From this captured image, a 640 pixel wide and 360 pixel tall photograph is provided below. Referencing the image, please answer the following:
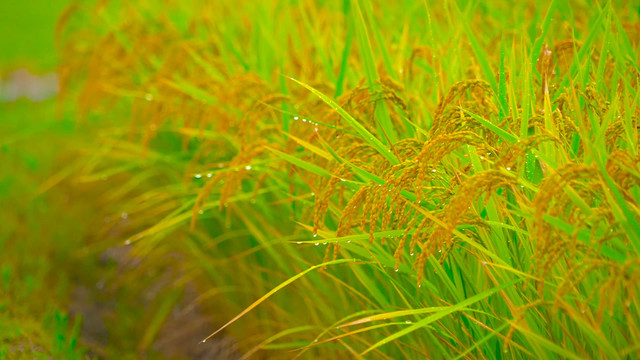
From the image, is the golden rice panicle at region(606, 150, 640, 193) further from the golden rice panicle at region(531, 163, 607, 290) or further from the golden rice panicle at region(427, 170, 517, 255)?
the golden rice panicle at region(427, 170, 517, 255)

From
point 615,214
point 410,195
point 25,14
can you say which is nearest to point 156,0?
point 410,195

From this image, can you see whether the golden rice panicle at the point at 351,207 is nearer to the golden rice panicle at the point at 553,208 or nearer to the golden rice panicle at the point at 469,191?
the golden rice panicle at the point at 469,191

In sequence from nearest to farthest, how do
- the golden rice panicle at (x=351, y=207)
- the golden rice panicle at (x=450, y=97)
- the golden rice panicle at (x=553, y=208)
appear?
the golden rice panicle at (x=553, y=208) → the golden rice panicle at (x=351, y=207) → the golden rice panicle at (x=450, y=97)

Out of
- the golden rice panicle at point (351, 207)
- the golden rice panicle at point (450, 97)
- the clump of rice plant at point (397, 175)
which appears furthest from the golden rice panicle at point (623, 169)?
the golden rice panicle at point (351, 207)

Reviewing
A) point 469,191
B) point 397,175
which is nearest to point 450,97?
point 397,175

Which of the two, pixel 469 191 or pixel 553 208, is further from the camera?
pixel 553 208

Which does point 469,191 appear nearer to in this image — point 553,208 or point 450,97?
point 553,208

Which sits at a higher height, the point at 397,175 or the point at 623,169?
the point at 623,169

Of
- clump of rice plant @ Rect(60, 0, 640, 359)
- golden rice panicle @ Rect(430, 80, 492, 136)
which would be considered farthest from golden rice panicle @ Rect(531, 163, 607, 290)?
golden rice panicle @ Rect(430, 80, 492, 136)
